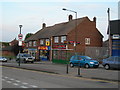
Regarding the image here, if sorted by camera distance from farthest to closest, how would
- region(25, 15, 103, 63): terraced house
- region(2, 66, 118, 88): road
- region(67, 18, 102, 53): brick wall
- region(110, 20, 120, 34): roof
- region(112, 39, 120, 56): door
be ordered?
region(67, 18, 102, 53): brick wall < region(25, 15, 103, 63): terraced house < region(112, 39, 120, 56): door < region(110, 20, 120, 34): roof < region(2, 66, 118, 88): road

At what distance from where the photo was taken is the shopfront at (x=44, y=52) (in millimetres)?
51975

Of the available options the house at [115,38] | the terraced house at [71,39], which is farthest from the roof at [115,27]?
the terraced house at [71,39]

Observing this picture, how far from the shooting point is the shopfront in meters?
52.0

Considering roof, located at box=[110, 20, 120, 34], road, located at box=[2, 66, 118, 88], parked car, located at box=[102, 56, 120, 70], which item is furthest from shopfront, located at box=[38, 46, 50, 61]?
road, located at box=[2, 66, 118, 88]

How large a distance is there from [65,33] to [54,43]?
496cm

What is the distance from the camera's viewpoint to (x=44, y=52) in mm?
53656

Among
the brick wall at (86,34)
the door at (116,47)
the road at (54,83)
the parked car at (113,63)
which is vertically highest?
the brick wall at (86,34)

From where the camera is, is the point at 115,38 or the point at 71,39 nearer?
the point at 115,38

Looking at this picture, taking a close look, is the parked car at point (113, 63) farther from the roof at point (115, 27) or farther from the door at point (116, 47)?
the roof at point (115, 27)

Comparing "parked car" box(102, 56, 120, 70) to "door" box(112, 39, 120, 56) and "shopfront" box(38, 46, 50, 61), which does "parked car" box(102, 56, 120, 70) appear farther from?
"shopfront" box(38, 46, 50, 61)

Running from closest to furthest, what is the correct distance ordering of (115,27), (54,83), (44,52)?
1. (54,83)
2. (115,27)
3. (44,52)

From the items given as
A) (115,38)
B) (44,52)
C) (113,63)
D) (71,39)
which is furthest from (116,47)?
(44,52)

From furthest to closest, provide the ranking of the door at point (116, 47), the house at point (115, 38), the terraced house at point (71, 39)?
the terraced house at point (71, 39) → the door at point (116, 47) → the house at point (115, 38)

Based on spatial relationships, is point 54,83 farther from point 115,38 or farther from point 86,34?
point 86,34
